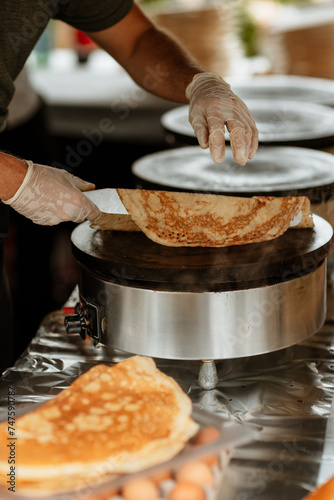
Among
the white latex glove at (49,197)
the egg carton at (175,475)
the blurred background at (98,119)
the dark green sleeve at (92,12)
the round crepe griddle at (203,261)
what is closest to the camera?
the egg carton at (175,475)

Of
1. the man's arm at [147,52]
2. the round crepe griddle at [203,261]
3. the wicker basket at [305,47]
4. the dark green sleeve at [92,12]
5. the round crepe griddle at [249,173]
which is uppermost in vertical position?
the wicker basket at [305,47]

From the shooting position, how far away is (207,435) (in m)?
1.32

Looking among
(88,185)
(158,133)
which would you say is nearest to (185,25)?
(158,133)

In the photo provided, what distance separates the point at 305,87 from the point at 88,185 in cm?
233

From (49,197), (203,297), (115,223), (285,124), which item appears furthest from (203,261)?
(285,124)

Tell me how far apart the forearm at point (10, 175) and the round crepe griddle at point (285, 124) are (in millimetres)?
1072

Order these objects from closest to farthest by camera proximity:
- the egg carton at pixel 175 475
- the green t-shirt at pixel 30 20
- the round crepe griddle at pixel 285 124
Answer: the egg carton at pixel 175 475 → the green t-shirt at pixel 30 20 → the round crepe griddle at pixel 285 124

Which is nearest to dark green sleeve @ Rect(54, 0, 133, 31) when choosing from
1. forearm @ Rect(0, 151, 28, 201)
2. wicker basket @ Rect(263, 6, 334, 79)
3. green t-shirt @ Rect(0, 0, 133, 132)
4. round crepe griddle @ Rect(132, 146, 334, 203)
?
green t-shirt @ Rect(0, 0, 133, 132)

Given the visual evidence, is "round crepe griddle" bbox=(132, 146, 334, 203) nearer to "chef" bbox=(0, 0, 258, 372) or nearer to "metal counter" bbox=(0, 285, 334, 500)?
"chef" bbox=(0, 0, 258, 372)

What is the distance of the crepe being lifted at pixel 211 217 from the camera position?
5.68 feet

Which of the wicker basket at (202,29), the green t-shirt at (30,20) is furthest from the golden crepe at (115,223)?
the wicker basket at (202,29)

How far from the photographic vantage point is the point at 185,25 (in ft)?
15.3

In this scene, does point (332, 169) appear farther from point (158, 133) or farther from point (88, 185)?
point (158, 133)

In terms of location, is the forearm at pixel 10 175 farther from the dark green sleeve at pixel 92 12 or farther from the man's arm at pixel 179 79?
the dark green sleeve at pixel 92 12
